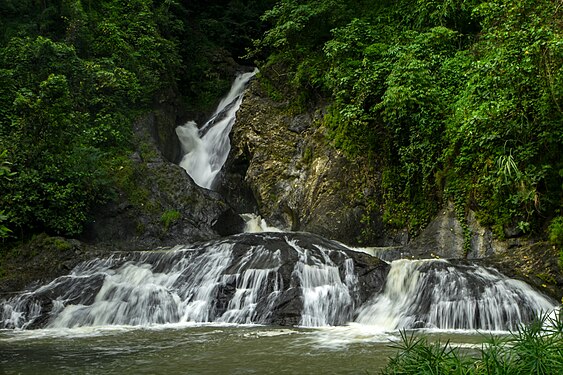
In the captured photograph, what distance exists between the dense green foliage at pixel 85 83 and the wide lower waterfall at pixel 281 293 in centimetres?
201

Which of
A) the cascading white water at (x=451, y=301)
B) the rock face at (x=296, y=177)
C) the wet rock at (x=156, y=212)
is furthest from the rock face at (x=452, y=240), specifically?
the wet rock at (x=156, y=212)

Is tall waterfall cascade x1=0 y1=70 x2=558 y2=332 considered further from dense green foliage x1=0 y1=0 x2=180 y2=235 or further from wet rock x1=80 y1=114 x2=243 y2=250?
wet rock x1=80 y1=114 x2=243 y2=250

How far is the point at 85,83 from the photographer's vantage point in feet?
54.9

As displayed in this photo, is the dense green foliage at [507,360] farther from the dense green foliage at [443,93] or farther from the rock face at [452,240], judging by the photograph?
the rock face at [452,240]

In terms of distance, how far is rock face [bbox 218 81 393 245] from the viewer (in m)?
14.4

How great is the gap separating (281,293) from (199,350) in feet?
9.66

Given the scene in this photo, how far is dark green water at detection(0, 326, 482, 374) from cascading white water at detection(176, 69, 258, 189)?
10.6m

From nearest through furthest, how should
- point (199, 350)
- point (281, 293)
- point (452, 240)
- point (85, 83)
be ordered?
point (199, 350) → point (281, 293) → point (452, 240) → point (85, 83)

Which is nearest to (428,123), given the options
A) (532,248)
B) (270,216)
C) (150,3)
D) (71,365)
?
(532,248)

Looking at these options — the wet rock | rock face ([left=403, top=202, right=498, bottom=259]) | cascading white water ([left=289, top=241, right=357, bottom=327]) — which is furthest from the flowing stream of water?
the wet rock

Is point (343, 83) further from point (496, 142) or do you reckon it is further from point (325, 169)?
point (496, 142)

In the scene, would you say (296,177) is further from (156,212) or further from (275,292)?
(275,292)

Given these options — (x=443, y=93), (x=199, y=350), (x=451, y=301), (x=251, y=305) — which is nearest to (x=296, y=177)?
(x=443, y=93)

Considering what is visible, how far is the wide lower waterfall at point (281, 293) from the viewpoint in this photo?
9062 mm
